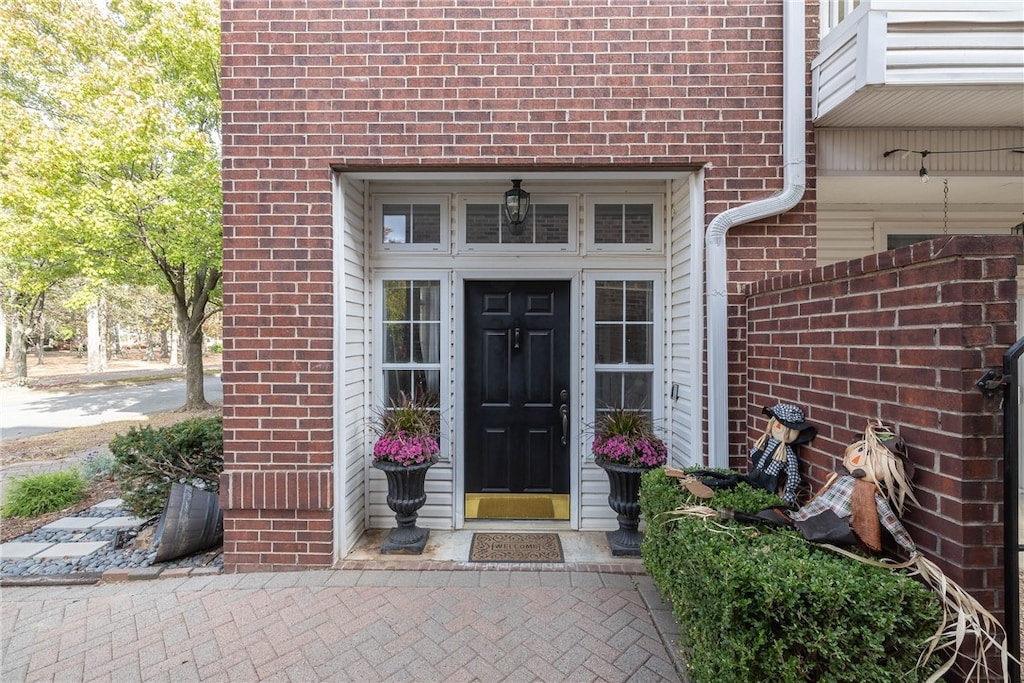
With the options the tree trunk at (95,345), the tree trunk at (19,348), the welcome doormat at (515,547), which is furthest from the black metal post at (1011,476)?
the tree trunk at (95,345)

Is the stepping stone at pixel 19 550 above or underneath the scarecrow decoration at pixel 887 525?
underneath

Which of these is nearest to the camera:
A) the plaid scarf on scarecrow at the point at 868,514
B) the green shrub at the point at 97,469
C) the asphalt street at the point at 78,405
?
the plaid scarf on scarecrow at the point at 868,514

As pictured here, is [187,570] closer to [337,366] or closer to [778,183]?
[337,366]

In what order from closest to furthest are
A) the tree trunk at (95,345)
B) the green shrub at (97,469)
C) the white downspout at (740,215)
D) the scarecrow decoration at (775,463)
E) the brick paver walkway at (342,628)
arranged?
the brick paver walkway at (342,628), the scarecrow decoration at (775,463), the white downspout at (740,215), the green shrub at (97,469), the tree trunk at (95,345)

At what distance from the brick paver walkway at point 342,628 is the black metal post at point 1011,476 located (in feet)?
4.46

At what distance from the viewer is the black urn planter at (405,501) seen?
3350 millimetres

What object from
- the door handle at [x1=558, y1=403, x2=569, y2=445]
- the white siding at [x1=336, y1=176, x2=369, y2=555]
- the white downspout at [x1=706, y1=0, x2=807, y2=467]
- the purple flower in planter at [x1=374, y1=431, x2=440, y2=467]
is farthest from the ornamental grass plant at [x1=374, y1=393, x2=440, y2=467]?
the white downspout at [x1=706, y1=0, x2=807, y2=467]

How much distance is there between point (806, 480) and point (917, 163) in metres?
2.52

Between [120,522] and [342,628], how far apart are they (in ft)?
9.10

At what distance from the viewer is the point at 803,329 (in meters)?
2.48

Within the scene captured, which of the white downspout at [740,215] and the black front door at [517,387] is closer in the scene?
the white downspout at [740,215]

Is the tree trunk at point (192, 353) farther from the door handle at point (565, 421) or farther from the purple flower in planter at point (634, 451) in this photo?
the purple flower in planter at point (634, 451)

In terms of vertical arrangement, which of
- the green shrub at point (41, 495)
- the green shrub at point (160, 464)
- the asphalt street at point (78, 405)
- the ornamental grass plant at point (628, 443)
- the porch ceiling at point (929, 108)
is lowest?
the asphalt street at point (78, 405)

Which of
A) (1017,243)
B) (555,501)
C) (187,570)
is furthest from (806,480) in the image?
(187,570)
